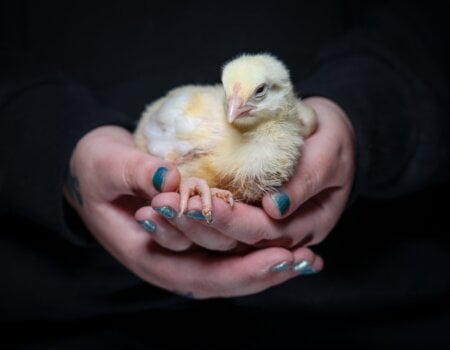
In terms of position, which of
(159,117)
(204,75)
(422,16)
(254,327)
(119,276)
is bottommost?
Answer: (254,327)

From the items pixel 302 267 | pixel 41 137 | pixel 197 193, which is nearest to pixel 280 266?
pixel 302 267

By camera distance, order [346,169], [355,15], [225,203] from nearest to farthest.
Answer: [225,203] < [346,169] < [355,15]

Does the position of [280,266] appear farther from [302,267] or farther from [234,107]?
[234,107]

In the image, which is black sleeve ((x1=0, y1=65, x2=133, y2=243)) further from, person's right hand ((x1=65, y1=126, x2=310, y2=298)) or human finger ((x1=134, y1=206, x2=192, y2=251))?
human finger ((x1=134, y1=206, x2=192, y2=251))

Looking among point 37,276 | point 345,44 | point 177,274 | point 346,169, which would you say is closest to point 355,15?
point 345,44

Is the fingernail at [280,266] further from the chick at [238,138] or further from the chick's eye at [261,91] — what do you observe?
the chick's eye at [261,91]

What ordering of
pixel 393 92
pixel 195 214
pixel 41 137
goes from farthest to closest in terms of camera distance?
pixel 393 92 < pixel 41 137 < pixel 195 214

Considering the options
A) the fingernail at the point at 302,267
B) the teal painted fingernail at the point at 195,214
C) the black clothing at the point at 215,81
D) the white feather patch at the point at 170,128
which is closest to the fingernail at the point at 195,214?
the teal painted fingernail at the point at 195,214

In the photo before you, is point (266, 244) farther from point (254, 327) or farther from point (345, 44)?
point (345, 44)
